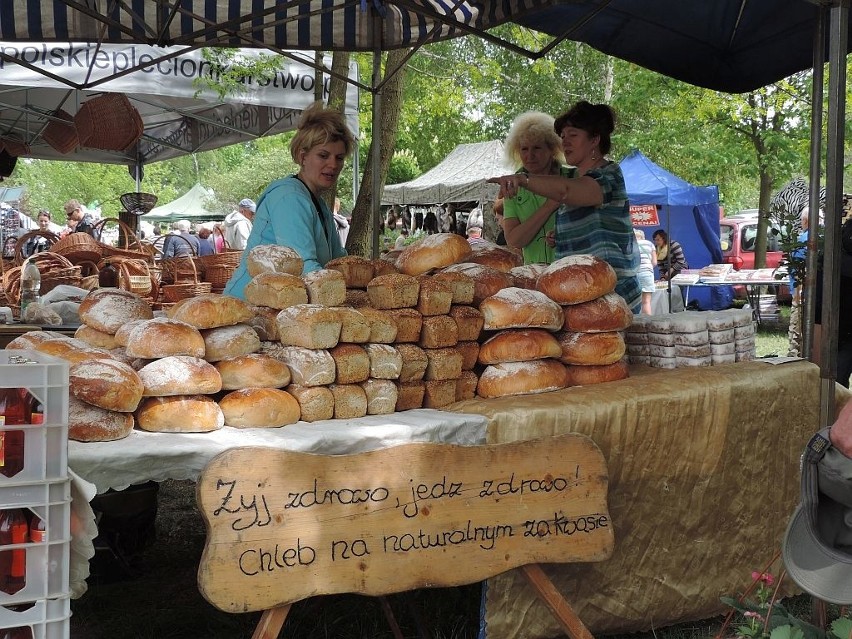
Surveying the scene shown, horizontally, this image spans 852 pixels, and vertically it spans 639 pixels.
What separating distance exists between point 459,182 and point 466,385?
50.4 ft

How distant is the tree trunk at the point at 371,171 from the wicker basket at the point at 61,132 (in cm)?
380

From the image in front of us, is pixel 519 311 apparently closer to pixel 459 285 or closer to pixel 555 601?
pixel 459 285

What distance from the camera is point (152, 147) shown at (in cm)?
1194

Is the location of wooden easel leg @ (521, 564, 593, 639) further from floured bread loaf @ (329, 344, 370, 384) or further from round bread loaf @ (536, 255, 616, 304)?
round bread loaf @ (536, 255, 616, 304)

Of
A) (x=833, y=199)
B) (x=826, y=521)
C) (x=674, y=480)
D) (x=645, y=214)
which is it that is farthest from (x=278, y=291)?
(x=645, y=214)

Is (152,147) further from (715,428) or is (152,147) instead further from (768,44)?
(715,428)

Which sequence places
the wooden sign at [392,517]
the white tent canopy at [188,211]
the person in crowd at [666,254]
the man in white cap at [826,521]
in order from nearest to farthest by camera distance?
the man in white cap at [826,521], the wooden sign at [392,517], the person in crowd at [666,254], the white tent canopy at [188,211]

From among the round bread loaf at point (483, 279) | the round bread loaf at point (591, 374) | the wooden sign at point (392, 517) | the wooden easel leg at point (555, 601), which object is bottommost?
the wooden easel leg at point (555, 601)

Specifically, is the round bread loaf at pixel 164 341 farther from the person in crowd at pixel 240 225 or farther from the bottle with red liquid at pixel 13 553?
the person in crowd at pixel 240 225

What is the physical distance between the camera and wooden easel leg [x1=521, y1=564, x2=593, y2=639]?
7.98ft

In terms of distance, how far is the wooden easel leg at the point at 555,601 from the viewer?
7.98 feet

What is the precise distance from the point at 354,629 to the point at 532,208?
2.33 meters

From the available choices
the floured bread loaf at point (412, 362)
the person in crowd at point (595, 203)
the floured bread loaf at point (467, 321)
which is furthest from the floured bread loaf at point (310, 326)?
the person in crowd at point (595, 203)

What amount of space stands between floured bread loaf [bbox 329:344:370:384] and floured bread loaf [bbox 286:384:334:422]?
0.22 feet
